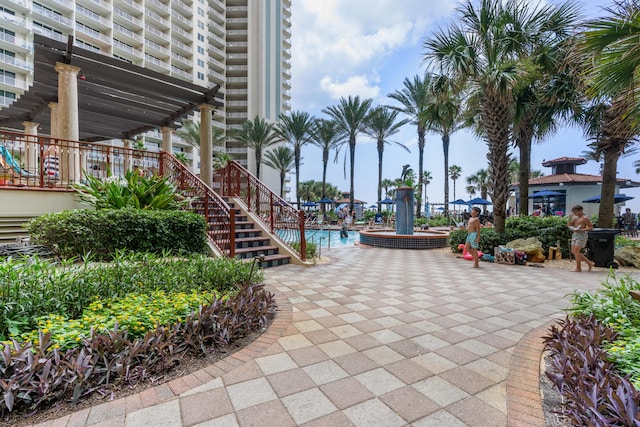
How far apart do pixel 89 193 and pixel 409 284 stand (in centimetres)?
661

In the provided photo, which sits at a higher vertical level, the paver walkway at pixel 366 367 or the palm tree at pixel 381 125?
the palm tree at pixel 381 125

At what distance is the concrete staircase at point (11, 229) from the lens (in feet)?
19.2

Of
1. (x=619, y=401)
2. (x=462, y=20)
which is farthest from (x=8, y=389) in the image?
(x=462, y=20)

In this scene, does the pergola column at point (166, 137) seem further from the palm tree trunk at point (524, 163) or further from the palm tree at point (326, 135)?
the palm tree at point (326, 135)

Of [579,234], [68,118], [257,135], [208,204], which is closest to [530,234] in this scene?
[579,234]

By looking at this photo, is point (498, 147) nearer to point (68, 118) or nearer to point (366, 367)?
point (366, 367)

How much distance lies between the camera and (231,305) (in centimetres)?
313

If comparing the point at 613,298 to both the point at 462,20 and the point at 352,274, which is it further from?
the point at 462,20

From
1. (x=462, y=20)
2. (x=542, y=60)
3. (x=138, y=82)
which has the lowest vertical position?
(x=138, y=82)

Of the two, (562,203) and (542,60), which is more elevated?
(542,60)

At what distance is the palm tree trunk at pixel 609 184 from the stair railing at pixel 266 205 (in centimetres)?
926

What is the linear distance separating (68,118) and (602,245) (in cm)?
1332

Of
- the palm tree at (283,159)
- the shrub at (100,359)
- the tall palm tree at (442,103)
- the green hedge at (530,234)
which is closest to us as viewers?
the shrub at (100,359)

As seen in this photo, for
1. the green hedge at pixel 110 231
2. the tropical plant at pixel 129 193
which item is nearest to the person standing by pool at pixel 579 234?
the green hedge at pixel 110 231
